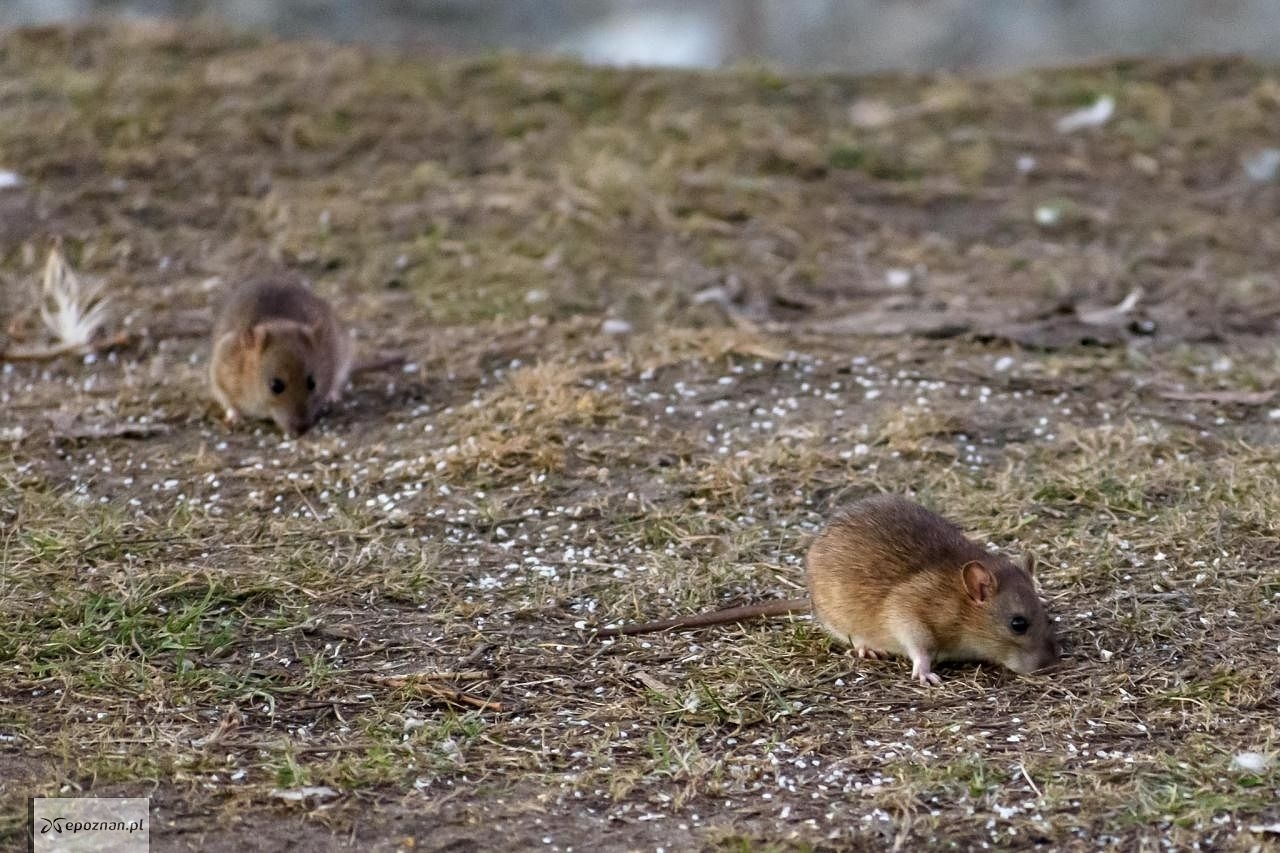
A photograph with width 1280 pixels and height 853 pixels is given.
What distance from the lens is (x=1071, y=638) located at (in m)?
5.42

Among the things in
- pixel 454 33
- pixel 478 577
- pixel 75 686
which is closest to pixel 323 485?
pixel 478 577

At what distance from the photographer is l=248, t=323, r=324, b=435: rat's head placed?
7.38 m

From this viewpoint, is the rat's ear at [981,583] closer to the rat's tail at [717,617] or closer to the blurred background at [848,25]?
the rat's tail at [717,617]

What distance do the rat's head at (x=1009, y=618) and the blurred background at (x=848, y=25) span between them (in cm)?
1287

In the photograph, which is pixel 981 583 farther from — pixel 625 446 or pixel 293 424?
pixel 293 424

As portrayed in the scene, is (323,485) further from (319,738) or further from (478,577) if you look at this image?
(319,738)

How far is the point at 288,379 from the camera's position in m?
7.39

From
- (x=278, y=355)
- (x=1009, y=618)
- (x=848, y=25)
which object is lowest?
(x=1009, y=618)

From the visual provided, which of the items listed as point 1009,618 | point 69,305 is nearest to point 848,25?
point 69,305

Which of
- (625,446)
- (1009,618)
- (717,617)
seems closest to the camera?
(1009,618)

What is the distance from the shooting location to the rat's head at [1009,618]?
5160mm

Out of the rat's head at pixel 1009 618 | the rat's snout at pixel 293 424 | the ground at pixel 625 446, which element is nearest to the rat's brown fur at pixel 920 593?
the rat's head at pixel 1009 618

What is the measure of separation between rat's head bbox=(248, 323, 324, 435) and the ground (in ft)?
0.54

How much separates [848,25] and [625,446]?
13952mm
